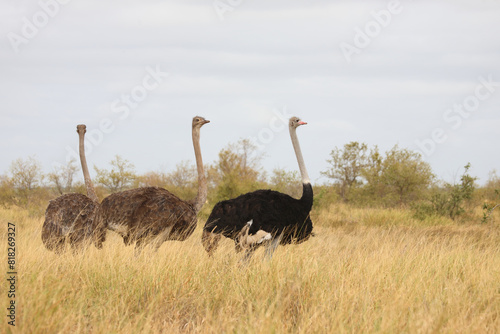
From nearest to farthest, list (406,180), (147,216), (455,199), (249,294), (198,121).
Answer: (249,294), (147,216), (198,121), (455,199), (406,180)

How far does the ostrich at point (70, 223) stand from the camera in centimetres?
620

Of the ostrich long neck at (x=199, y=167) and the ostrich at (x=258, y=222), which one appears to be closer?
the ostrich at (x=258, y=222)

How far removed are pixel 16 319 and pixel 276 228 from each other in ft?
9.88

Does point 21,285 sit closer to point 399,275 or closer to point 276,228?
point 276,228

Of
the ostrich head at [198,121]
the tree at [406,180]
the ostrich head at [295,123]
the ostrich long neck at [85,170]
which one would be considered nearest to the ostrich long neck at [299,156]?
the ostrich head at [295,123]

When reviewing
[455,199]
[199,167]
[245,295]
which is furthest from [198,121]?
[455,199]

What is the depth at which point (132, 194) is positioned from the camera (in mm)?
6336

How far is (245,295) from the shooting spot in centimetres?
430

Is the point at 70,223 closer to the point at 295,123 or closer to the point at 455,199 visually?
the point at 295,123

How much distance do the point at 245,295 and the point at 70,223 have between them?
9.56 feet

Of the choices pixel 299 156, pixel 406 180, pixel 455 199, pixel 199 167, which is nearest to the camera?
pixel 299 156

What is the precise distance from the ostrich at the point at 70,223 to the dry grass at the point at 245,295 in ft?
1.95

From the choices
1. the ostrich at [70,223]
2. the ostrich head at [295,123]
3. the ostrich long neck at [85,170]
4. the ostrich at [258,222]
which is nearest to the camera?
the ostrich at [258,222]

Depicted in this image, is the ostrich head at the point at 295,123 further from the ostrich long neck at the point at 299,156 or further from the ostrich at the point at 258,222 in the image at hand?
the ostrich at the point at 258,222
